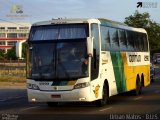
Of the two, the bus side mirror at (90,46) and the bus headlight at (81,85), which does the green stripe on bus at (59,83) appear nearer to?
the bus headlight at (81,85)

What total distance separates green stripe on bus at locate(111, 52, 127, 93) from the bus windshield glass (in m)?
3.13

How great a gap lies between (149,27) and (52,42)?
3269 inches

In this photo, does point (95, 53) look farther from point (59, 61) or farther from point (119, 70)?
point (119, 70)

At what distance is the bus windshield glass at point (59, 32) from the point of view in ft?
61.0

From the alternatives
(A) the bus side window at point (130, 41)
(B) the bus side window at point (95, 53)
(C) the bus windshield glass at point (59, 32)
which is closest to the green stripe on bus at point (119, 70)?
(A) the bus side window at point (130, 41)

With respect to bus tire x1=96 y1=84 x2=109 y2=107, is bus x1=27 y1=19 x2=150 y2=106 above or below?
above

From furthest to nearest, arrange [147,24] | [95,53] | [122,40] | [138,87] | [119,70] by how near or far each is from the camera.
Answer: [147,24]
[138,87]
[122,40]
[119,70]
[95,53]

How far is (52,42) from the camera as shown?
730 inches

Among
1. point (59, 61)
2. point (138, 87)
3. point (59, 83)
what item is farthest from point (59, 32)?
point (138, 87)

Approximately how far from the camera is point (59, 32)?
739 inches

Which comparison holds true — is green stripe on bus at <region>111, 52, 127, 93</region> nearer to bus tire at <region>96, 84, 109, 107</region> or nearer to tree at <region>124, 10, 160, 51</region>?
bus tire at <region>96, 84, 109, 107</region>

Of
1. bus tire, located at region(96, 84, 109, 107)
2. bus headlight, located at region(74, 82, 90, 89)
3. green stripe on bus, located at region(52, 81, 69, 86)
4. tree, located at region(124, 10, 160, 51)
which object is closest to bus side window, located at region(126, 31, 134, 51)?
bus tire, located at region(96, 84, 109, 107)

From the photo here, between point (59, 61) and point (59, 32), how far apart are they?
3.91ft

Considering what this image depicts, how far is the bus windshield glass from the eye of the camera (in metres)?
18.6
